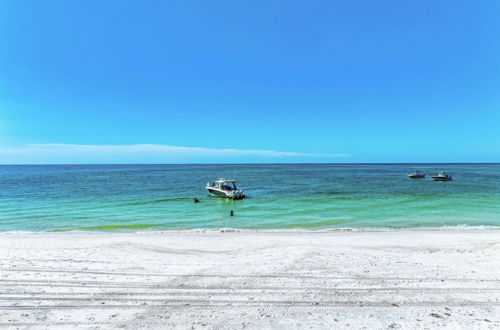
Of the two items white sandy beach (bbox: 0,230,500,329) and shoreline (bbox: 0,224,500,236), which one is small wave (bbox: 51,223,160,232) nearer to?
shoreline (bbox: 0,224,500,236)

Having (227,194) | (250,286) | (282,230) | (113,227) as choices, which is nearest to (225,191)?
(227,194)

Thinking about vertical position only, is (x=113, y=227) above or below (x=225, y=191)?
below

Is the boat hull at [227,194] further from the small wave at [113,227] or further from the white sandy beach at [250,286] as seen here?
the white sandy beach at [250,286]

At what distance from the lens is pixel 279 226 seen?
771 inches

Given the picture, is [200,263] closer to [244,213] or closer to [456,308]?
[456,308]

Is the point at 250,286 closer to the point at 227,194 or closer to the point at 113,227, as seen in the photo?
the point at 113,227

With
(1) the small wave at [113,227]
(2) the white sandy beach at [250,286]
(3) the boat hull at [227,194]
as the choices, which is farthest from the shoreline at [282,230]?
(3) the boat hull at [227,194]

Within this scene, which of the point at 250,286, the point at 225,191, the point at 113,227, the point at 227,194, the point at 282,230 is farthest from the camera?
the point at 225,191

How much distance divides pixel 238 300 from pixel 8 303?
530 cm

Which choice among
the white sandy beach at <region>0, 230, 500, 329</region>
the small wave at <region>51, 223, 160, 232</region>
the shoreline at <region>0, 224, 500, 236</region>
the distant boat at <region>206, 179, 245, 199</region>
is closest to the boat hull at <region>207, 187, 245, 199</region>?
the distant boat at <region>206, 179, 245, 199</region>

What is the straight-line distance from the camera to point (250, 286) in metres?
7.86

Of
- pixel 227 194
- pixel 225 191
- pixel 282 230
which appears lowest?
pixel 282 230

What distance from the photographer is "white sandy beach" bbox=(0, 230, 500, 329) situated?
6.17 metres

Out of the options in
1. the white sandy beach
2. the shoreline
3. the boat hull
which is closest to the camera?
the white sandy beach
